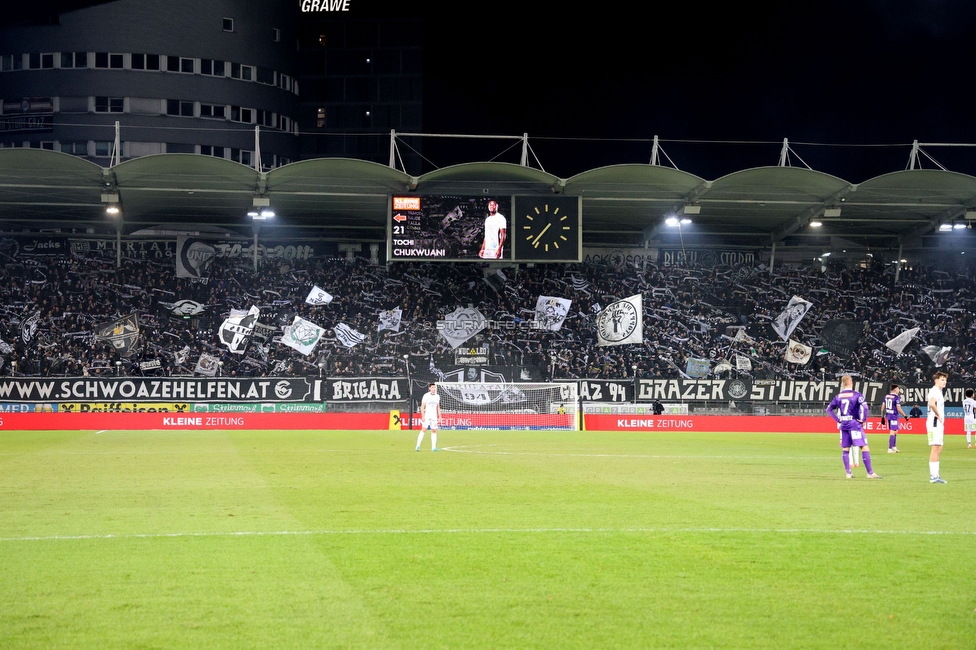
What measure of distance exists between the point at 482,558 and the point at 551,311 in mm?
39760

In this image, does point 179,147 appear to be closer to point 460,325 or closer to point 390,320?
point 390,320

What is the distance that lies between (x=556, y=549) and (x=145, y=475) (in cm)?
1122

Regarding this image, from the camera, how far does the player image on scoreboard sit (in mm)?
41938

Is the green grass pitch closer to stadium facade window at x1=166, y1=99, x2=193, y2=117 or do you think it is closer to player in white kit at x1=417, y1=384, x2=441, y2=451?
player in white kit at x1=417, y1=384, x2=441, y2=451

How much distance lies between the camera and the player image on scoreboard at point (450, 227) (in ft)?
138

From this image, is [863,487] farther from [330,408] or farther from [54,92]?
[54,92]

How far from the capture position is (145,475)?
19281 mm

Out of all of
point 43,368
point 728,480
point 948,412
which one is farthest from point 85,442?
point 948,412

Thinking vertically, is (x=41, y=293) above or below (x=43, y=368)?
above

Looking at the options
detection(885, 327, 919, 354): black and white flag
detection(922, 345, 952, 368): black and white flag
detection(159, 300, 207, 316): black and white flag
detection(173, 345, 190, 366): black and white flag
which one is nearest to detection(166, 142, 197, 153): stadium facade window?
detection(159, 300, 207, 316): black and white flag

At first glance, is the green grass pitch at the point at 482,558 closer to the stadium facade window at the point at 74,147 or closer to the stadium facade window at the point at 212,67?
the stadium facade window at the point at 74,147

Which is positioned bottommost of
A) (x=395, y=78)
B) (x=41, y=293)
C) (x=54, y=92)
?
(x=41, y=293)

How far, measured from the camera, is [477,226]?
42.1 meters

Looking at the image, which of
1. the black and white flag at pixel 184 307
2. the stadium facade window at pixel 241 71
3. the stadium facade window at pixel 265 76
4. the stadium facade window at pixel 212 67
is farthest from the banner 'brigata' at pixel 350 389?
the stadium facade window at pixel 265 76
